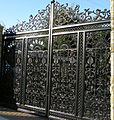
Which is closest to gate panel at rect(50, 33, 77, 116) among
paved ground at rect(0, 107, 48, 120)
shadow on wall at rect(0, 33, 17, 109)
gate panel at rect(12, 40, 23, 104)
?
paved ground at rect(0, 107, 48, 120)

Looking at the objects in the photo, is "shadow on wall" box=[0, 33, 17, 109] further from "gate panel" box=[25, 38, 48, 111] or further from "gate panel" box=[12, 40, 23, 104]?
"gate panel" box=[25, 38, 48, 111]

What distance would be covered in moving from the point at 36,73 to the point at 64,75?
0.90 metres

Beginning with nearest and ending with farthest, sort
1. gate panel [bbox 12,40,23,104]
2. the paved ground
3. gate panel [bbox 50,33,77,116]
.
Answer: gate panel [bbox 50,33,77,116] → the paved ground → gate panel [bbox 12,40,23,104]

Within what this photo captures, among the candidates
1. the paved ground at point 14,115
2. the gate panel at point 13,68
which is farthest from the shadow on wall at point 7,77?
→ the paved ground at point 14,115

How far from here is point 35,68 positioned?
5.64m

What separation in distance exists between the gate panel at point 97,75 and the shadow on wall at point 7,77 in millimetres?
2373

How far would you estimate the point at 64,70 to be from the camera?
5000mm

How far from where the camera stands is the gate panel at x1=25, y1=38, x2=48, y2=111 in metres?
5.41

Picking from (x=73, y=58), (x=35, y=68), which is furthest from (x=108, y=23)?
(x=35, y=68)

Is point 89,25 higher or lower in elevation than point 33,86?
higher

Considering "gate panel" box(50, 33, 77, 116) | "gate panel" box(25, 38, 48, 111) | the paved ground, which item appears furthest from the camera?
"gate panel" box(25, 38, 48, 111)

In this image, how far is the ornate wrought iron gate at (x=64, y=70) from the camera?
174 inches

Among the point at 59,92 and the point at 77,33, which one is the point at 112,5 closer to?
the point at 77,33

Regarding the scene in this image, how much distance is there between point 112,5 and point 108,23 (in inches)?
58.5
